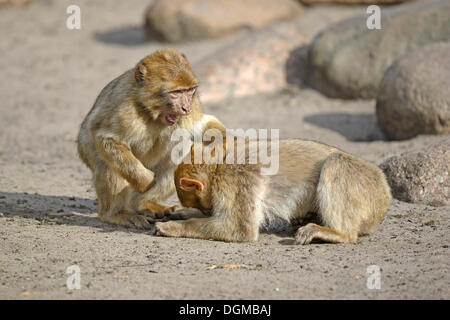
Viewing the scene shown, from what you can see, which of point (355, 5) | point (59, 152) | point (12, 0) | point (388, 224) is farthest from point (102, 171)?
point (12, 0)

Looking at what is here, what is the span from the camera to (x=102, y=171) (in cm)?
710

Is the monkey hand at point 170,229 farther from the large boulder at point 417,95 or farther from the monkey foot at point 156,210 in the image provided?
the large boulder at point 417,95

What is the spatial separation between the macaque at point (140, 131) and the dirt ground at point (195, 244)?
1.38 ft

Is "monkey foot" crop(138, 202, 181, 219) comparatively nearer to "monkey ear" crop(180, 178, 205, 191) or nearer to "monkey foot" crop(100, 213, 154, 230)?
"monkey foot" crop(100, 213, 154, 230)

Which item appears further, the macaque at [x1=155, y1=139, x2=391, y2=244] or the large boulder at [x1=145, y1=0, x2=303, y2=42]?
the large boulder at [x1=145, y1=0, x2=303, y2=42]

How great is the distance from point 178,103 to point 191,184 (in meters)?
0.82

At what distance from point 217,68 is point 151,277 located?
903cm

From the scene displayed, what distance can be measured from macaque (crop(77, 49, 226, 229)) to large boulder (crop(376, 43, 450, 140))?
418 cm

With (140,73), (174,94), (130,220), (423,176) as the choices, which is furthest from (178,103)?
(423,176)

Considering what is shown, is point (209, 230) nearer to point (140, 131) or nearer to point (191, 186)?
point (191, 186)

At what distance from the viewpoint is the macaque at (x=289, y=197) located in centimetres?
627

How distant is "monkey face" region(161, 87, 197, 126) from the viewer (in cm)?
661

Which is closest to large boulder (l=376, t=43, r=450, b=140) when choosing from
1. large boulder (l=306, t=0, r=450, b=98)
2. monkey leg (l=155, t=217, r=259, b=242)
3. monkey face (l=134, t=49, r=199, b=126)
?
large boulder (l=306, t=0, r=450, b=98)

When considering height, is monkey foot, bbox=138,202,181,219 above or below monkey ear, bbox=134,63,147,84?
below
